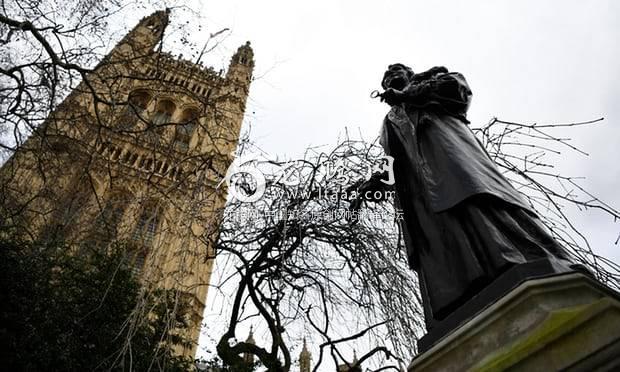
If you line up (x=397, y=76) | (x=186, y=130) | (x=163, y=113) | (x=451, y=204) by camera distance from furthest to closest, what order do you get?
(x=163, y=113)
(x=186, y=130)
(x=397, y=76)
(x=451, y=204)

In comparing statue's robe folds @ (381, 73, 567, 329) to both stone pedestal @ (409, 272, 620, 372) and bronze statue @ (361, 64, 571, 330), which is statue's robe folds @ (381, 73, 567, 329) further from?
stone pedestal @ (409, 272, 620, 372)

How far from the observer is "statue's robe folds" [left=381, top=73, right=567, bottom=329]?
5.71 feet

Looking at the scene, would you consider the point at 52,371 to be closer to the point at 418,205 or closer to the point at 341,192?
the point at 341,192

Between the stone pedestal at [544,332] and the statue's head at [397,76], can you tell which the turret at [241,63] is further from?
the stone pedestal at [544,332]

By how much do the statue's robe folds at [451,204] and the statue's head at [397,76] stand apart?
369 mm

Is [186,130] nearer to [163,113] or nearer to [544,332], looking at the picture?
[544,332]

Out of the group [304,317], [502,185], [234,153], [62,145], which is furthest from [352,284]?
[62,145]

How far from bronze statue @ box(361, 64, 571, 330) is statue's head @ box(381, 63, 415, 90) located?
0.19 m

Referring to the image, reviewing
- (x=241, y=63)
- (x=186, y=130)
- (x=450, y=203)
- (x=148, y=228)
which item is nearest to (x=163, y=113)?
(x=241, y=63)

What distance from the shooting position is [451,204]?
192 centimetres

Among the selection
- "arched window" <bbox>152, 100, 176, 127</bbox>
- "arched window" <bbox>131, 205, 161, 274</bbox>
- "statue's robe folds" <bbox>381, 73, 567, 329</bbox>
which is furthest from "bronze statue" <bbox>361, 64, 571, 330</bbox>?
"arched window" <bbox>152, 100, 176, 127</bbox>

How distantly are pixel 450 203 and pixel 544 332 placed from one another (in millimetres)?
837

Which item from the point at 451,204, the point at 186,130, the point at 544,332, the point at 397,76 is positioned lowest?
the point at 544,332

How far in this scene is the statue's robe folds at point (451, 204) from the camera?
1739 millimetres
